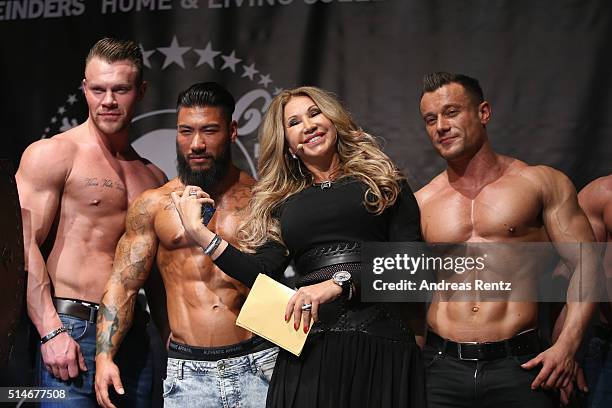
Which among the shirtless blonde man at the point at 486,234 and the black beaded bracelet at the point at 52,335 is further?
the black beaded bracelet at the point at 52,335

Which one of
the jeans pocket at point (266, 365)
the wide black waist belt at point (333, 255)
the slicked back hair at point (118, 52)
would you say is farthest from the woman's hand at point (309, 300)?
the slicked back hair at point (118, 52)

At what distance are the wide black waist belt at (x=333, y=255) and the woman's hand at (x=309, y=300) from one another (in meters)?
0.12

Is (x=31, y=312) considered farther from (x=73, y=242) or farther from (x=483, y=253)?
(x=483, y=253)

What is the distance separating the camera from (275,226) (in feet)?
9.96

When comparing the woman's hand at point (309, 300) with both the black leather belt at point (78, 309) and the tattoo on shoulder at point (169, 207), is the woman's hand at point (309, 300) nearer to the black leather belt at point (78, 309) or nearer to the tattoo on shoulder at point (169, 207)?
the tattoo on shoulder at point (169, 207)

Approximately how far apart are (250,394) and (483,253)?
0.97 metres

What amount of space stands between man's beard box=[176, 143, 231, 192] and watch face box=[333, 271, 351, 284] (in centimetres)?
84


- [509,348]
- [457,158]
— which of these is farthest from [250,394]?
[457,158]

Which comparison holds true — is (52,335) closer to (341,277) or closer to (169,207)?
(169,207)

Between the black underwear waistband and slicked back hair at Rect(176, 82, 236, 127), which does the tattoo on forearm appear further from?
slicked back hair at Rect(176, 82, 236, 127)

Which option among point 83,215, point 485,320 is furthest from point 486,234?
point 83,215

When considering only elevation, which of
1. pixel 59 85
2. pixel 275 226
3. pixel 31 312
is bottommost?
pixel 31 312

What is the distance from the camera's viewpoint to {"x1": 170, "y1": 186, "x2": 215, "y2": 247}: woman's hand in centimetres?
295

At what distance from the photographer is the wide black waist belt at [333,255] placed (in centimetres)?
287
